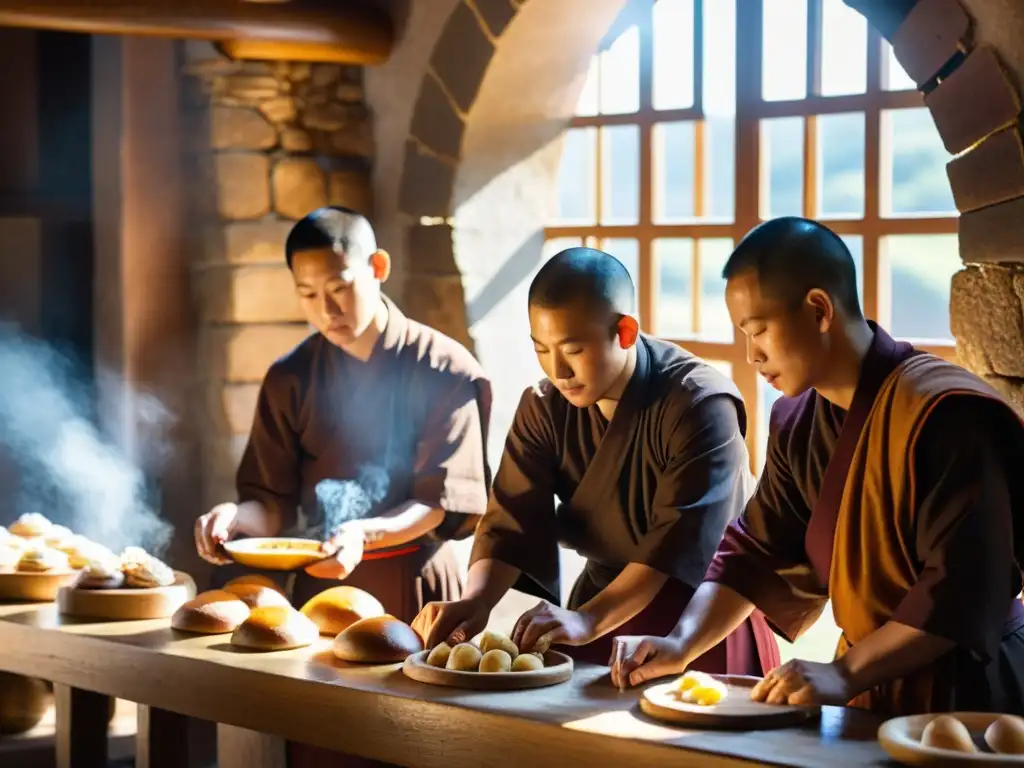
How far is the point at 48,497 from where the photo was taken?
20.2 ft

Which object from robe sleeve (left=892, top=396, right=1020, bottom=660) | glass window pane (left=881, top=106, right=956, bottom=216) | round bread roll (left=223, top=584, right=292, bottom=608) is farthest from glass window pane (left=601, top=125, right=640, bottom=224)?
robe sleeve (left=892, top=396, right=1020, bottom=660)

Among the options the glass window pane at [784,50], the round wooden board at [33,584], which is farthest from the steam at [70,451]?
the glass window pane at [784,50]

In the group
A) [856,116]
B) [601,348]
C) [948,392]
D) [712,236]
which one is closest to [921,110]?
[856,116]

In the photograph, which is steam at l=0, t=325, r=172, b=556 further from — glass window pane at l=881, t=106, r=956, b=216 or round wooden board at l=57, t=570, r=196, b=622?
glass window pane at l=881, t=106, r=956, b=216

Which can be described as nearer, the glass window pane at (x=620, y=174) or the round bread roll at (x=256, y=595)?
the round bread roll at (x=256, y=595)

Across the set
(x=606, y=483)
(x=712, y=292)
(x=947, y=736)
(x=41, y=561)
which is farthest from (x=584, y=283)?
(x=712, y=292)

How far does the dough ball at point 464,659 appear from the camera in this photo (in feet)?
10.6

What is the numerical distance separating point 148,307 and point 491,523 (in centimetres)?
246

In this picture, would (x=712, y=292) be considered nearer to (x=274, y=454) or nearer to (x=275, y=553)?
(x=274, y=454)

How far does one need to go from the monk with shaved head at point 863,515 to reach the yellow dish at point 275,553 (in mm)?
1206

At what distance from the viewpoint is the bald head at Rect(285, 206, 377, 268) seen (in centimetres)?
443

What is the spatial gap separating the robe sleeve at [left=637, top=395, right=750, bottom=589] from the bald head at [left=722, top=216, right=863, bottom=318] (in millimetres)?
639

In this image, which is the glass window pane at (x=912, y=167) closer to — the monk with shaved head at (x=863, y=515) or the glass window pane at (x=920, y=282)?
the glass window pane at (x=920, y=282)

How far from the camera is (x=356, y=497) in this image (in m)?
4.70
